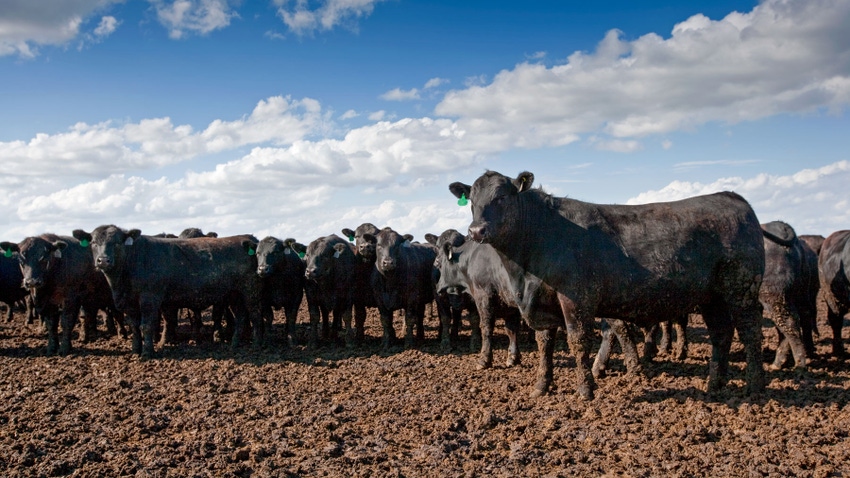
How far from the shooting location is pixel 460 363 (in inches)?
454

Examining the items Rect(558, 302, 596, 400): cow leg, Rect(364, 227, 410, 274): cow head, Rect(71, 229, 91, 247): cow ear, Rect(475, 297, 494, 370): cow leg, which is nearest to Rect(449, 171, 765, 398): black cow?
Rect(558, 302, 596, 400): cow leg

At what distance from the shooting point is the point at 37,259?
13.3 m

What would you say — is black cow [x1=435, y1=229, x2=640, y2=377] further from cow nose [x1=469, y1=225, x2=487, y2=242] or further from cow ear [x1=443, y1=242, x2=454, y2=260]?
cow nose [x1=469, y1=225, x2=487, y2=242]

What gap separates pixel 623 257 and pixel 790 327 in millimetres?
3718

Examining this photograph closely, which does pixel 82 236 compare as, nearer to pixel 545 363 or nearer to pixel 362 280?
pixel 362 280

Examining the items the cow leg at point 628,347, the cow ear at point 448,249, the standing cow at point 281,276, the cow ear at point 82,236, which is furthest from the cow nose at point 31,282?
the cow leg at point 628,347

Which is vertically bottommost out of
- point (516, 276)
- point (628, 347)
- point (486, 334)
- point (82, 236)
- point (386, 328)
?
point (628, 347)

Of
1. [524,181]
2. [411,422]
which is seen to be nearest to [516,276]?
[524,181]

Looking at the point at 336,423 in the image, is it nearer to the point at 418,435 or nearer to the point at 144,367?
the point at 418,435

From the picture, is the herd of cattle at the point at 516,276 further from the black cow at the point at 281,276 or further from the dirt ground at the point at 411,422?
the dirt ground at the point at 411,422

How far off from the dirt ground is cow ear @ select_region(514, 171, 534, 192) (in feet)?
9.04

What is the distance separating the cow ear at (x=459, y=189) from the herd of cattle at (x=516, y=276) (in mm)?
15

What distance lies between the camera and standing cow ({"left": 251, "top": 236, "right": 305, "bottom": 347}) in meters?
14.1

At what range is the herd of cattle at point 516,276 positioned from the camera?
8.07 meters
